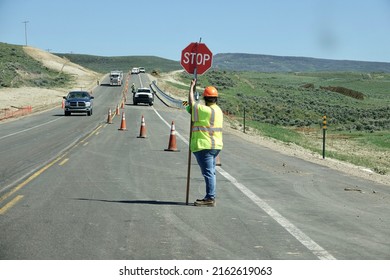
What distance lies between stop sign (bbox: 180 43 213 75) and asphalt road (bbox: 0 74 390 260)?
2.36 meters

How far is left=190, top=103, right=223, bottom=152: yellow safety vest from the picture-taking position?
35.7 feet

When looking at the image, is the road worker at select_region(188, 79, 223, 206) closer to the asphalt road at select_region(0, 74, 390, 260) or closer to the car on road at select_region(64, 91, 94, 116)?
the asphalt road at select_region(0, 74, 390, 260)

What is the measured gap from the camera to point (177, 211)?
10.6 meters

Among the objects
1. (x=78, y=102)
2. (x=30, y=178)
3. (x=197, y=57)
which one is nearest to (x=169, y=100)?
(x=78, y=102)

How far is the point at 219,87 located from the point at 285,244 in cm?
10474

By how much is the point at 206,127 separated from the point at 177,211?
56.8 inches

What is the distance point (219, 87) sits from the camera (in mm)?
112438

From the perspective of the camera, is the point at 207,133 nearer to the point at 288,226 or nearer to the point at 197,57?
the point at 197,57

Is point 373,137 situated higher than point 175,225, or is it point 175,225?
point 175,225

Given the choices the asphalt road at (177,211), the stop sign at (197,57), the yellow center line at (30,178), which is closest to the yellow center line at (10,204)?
the asphalt road at (177,211)

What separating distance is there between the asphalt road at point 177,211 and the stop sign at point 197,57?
236cm

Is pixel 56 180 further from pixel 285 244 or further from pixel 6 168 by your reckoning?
pixel 285 244

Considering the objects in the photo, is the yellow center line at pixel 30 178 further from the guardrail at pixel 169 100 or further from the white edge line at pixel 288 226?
the guardrail at pixel 169 100

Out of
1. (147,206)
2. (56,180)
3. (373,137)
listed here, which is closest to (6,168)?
(56,180)
